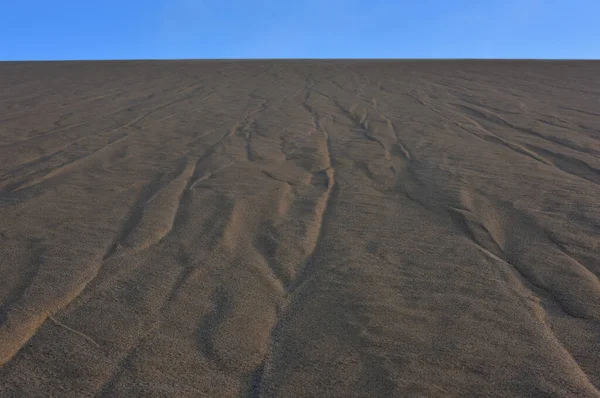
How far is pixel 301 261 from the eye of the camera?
100.0 inches

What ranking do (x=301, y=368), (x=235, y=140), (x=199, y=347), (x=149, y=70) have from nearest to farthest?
(x=301, y=368) → (x=199, y=347) → (x=235, y=140) → (x=149, y=70)

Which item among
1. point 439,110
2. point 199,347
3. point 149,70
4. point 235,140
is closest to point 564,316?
point 199,347

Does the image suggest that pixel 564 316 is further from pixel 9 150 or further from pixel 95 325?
pixel 9 150

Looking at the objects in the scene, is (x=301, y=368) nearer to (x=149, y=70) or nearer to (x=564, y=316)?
(x=564, y=316)

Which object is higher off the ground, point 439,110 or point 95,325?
point 439,110

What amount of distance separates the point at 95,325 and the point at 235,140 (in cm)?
364

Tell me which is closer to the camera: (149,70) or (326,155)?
(326,155)

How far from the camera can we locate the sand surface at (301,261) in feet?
5.64

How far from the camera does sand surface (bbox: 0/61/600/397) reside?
1.72 m

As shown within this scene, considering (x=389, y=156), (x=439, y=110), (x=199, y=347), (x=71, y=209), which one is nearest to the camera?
(x=199, y=347)

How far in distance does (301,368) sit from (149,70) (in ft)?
43.3

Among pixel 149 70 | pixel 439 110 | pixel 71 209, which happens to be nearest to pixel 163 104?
pixel 439 110

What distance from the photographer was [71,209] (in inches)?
128

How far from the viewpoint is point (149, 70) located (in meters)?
13.6
